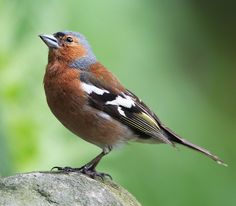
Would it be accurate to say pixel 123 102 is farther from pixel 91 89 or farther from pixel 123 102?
pixel 91 89

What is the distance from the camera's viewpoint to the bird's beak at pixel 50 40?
263 inches

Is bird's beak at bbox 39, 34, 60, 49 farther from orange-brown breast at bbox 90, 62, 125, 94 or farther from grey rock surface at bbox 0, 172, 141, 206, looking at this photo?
grey rock surface at bbox 0, 172, 141, 206

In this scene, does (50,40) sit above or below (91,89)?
above

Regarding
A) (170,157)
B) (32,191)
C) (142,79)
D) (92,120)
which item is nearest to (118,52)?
(142,79)

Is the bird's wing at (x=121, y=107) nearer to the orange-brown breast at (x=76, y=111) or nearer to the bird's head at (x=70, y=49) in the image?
the orange-brown breast at (x=76, y=111)

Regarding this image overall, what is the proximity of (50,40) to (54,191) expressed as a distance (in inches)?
72.5

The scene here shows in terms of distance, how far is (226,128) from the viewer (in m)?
9.46

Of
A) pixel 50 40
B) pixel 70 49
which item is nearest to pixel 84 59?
pixel 70 49

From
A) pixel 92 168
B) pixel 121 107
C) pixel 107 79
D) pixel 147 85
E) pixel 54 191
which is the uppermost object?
pixel 107 79

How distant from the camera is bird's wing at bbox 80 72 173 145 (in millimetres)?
6582

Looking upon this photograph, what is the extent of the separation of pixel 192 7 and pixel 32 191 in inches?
208

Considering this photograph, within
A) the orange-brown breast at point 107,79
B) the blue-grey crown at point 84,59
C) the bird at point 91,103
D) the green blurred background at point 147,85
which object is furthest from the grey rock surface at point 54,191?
the blue-grey crown at point 84,59

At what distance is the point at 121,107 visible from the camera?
6.65 metres

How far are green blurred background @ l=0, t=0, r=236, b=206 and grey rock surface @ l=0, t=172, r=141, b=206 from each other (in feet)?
1.47
